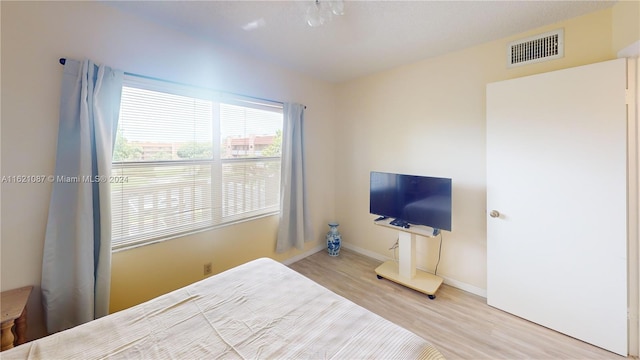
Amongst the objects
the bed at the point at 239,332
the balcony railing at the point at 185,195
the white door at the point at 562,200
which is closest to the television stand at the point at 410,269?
the white door at the point at 562,200

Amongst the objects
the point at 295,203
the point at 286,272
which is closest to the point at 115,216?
the point at 286,272

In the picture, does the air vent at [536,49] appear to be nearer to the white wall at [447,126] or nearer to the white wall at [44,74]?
the white wall at [447,126]

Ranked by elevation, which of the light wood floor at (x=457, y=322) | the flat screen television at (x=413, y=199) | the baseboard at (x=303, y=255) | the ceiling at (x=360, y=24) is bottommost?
the light wood floor at (x=457, y=322)

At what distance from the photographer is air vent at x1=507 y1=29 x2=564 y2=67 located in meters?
1.96

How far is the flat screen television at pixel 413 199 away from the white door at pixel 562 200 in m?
0.38

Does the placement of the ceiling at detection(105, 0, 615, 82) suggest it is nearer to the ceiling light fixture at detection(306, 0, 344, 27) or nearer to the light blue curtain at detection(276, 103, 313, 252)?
the ceiling light fixture at detection(306, 0, 344, 27)

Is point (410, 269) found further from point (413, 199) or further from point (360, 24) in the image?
point (360, 24)

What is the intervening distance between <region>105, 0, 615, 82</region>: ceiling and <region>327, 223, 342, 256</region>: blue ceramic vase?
7.05 feet

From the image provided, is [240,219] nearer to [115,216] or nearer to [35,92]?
[115,216]

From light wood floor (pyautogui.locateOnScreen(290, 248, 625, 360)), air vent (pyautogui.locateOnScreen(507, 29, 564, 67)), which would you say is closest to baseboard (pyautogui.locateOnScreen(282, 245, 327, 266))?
light wood floor (pyautogui.locateOnScreen(290, 248, 625, 360))

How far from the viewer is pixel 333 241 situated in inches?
131

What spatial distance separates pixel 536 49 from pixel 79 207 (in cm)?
369

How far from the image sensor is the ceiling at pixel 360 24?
174 centimetres

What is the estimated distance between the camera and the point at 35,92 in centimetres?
153
